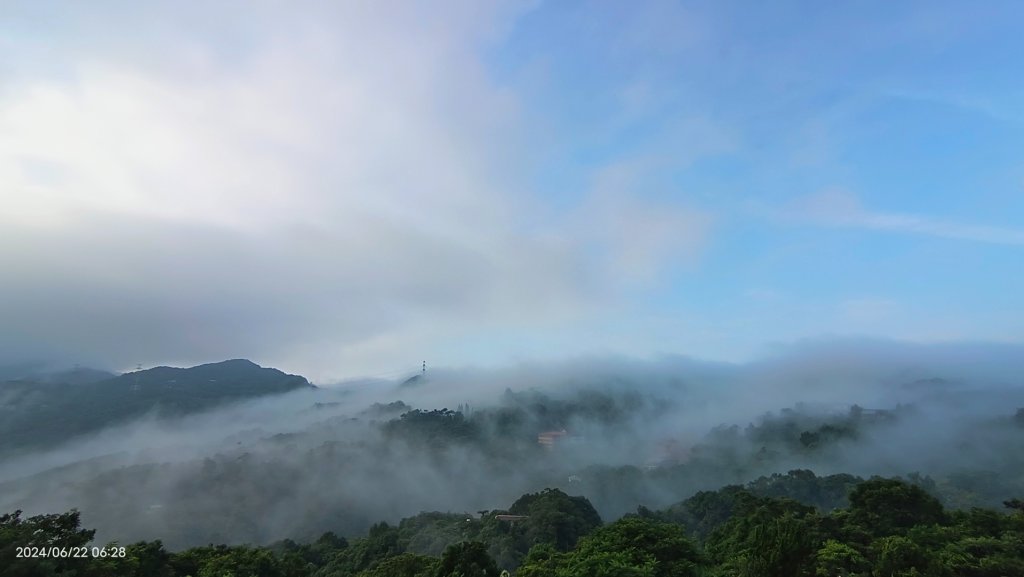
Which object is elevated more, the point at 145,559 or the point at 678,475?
the point at 145,559

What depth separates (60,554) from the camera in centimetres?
2928

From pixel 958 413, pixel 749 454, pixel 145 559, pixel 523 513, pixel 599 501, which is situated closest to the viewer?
pixel 145 559

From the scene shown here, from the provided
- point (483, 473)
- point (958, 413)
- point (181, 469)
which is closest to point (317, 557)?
point (483, 473)

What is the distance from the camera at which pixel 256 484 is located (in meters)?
141

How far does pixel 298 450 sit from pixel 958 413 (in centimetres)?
21232

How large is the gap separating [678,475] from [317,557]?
287 feet

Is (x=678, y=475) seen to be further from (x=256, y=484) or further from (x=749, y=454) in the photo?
(x=256, y=484)

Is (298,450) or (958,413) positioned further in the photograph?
(958,413)

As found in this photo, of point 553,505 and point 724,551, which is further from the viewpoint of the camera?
point 553,505

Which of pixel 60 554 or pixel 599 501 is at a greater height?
pixel 60 554

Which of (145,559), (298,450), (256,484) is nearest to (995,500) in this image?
(145,559)

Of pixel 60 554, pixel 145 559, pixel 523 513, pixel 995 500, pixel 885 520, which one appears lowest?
pixel 995 500

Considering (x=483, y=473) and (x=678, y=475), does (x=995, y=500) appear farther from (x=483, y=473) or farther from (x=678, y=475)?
(x=483, y=473)

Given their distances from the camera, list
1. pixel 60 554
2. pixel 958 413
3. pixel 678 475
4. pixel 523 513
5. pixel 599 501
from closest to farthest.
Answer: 1. pixel 60 554
2. pixel 523 513
3. pixel 599 501
4. pixel 678 475
5. pixel 958 413
